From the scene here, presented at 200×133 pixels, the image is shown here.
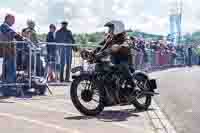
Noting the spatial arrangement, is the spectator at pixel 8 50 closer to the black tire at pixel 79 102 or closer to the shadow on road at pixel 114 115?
the shadow on road at pixel 114 115

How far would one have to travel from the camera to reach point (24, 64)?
13641mm

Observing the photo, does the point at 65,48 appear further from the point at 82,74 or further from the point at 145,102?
the point at 82,74

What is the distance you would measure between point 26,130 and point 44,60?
640 centimetres

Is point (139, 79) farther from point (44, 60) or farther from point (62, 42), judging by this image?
point (62, 42)

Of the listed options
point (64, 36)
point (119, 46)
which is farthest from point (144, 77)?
point (64, 36)

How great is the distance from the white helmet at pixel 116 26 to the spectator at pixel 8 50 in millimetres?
3035

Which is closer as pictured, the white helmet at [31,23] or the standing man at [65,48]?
the white helmet at [31,23]

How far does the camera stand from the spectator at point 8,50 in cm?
1310

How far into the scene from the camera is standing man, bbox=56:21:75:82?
54.6ft

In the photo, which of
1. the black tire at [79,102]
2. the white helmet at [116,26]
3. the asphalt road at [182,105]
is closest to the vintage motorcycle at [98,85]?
the black tire at [79,102]

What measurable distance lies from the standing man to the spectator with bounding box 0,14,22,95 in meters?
3.37

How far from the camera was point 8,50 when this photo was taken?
13.1 m

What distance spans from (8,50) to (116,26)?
11.0 feet

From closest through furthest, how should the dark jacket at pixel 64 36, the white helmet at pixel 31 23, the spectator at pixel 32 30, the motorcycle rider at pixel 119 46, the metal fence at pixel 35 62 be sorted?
the motorcycle rider at pixel 119 46 → the metal fence at pixel 35 62 → the spectator at pixel 32 30 → the white helmet at pixel 31 23 → the dark jacket at pixel 64 36
